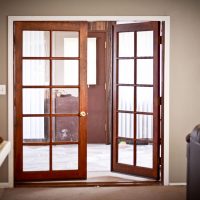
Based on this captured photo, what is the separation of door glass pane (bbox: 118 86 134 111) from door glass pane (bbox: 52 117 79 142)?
2.51 ft

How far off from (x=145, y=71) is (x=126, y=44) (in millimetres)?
466

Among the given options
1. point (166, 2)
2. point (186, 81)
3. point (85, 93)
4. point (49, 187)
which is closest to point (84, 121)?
point (85, 93)

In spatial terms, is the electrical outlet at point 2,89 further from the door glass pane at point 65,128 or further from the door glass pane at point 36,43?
the door glass pane at point 65,128

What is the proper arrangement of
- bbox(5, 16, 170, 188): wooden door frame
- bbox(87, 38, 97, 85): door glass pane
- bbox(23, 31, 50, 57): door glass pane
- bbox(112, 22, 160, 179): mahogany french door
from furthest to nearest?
bbox(87, 38, 97, 85): door glass pane < bbox(112, 22, 160, 179): mahogany french door < bbox(23, 31, 50, 57): door glass pane < bbox(5, 16, 170, 188): wooden door frame

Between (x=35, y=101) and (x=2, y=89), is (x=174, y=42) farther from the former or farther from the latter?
(x=2, y=89)

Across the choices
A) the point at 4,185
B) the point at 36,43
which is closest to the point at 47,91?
the point at 36,43

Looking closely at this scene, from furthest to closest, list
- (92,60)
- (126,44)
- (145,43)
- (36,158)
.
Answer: (92,60), (126,44), (145,43), (36,158)

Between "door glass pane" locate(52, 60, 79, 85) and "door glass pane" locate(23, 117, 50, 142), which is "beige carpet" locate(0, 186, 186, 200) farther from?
"door glass pane" locate(52, 60, 79, 85)

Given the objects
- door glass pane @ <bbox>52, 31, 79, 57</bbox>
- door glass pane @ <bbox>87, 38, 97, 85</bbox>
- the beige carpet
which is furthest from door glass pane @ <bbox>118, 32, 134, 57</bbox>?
door glass pane @ <bbox>87, 38, 97, 85</bbox>

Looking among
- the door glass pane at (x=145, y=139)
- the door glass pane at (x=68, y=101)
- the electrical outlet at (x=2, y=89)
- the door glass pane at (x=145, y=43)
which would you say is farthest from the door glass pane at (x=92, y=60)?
the electrical outlet at (x=2, y=89)

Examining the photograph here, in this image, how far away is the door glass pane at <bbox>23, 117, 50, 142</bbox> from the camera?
5805 millimetres

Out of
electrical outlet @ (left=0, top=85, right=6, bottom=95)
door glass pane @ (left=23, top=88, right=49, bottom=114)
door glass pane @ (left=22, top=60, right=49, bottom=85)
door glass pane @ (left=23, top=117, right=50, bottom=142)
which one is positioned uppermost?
door glass pane @ (left=22, top=60, right=49, bottom=85)

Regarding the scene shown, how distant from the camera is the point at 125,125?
20.7 ft

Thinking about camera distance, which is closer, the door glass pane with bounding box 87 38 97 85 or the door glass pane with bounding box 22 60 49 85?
the door glass pane with bounding box 22 60 49 85
